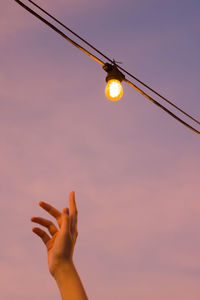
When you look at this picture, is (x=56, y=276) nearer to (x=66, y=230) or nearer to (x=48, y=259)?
(x=48, y=259)

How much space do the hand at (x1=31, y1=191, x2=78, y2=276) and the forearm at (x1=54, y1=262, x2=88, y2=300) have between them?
28 mm

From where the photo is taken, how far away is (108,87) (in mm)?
5031

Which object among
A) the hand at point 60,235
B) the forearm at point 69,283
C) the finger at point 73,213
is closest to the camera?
the forearm at point 69,283

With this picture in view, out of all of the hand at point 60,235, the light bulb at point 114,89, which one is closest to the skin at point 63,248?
the hand at point 60,235

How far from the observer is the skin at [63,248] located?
160 centimetres

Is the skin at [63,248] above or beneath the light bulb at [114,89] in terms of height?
beneath

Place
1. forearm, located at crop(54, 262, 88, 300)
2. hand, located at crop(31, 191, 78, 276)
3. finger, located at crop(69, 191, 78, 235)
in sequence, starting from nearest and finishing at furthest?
forearm, located at crop(54, 262, 88, 300), hand, located at crop(31, 191, 78, 276), finger, located at crop(69, 191, 78, 235)

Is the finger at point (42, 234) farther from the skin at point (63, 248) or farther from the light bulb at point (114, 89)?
the light bulb at point (114, 89)

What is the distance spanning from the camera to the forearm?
1.57 metres

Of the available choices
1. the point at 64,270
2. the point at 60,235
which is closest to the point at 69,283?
the point at 64,270

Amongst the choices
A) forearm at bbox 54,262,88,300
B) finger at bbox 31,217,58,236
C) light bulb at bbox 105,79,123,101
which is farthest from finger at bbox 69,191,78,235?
light bulb at bbox 105,79,123,101

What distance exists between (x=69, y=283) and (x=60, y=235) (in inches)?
9.4

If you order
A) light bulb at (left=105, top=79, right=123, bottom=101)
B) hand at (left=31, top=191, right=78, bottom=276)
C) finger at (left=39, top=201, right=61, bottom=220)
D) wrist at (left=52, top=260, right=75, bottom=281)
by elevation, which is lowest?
wrist at (left=52, top=260, right=75, bottom=281)

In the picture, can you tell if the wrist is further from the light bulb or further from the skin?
the light bulb
